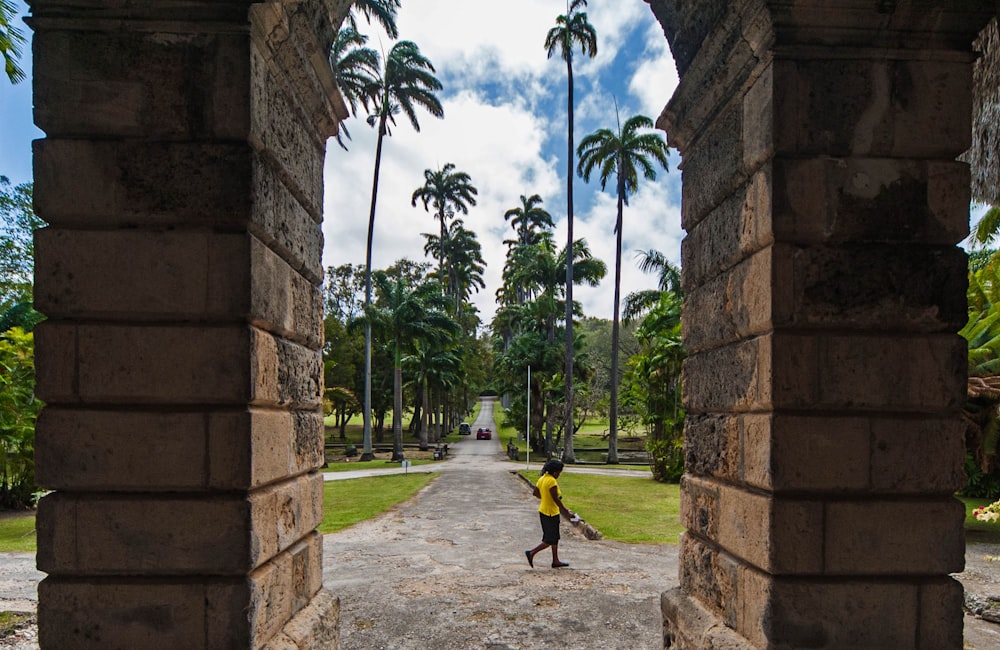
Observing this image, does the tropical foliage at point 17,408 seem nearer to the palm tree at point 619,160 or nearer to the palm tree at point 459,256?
the palm tree at point 619,160

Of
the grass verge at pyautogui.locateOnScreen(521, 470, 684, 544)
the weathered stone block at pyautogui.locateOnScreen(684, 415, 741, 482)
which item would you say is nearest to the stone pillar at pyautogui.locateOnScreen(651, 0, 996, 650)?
the weathered stone block at pyautogui.locateOnScreen(684, 415, 741, 482)

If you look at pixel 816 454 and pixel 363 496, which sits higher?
pixel 816 454

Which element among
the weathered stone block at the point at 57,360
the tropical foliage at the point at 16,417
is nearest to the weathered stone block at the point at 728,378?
the weathered stone block at the point at 57,360

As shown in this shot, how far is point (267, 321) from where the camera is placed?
2.87 meters

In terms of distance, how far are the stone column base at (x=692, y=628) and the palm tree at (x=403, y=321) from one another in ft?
81.6

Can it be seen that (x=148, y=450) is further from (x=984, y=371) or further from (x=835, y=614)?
(x=984, y=371)

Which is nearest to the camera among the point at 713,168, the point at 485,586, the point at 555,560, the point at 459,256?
the point at 713,168

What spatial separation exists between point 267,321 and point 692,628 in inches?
115

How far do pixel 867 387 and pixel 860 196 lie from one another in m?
0.92

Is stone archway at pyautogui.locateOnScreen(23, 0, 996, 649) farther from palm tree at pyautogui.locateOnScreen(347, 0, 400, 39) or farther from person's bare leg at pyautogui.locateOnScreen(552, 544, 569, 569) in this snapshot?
palm tree at pyautogui.locateOnScreen(347, 0, 400, 39)

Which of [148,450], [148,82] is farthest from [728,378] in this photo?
[148,82]

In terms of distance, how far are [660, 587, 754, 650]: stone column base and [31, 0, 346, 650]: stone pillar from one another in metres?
2.29

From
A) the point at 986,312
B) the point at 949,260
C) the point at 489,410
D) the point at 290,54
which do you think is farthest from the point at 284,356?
the point at 489,410

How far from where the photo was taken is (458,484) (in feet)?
61.6
